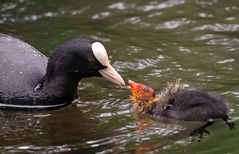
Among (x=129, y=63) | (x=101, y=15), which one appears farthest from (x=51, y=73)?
(x=101, y=15)

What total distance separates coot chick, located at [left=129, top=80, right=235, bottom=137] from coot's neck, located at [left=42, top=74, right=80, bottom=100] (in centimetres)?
76

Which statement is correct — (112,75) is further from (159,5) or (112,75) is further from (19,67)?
(159,5)

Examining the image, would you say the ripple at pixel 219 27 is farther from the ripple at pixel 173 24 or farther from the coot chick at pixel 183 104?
the coot chick at pixel 183 104

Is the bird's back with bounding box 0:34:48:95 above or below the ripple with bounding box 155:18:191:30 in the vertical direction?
below

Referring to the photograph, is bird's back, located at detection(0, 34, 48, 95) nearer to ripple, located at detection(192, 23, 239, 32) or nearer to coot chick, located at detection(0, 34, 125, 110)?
coot chick, located at detection(0, 34, 125, 110)

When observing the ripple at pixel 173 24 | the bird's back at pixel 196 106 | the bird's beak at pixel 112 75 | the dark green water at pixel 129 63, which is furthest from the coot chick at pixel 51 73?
the ripple at pixel 173 24

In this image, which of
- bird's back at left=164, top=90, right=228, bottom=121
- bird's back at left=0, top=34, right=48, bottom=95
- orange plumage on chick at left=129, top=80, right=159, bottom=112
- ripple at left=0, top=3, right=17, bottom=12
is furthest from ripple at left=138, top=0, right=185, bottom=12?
bird's back at left=164, top=90, right=228, bottom=121

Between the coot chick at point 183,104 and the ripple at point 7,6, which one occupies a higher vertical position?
the ripple at point 7,6

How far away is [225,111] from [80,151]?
132cm

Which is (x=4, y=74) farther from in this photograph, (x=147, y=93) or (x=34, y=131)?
(x=147, y=93)

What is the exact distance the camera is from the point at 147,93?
23.2ft

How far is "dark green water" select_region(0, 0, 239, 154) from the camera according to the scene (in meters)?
6.44

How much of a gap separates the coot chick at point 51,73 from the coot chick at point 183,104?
1.08 feet

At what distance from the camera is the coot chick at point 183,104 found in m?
6.52
